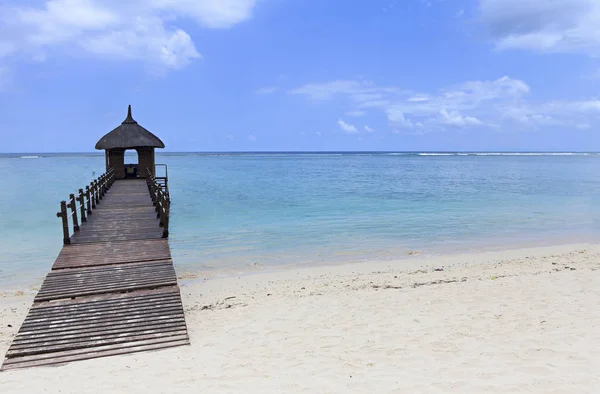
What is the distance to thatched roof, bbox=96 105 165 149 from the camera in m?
23.0

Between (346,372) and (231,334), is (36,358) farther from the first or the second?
(346,372)

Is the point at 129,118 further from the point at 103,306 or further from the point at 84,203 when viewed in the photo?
the point at 103,306

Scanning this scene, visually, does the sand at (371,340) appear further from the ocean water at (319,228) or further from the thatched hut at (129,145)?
the thatched hut at (129,145)

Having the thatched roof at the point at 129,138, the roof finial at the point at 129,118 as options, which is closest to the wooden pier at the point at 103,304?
the thatched roof at the point at 129,138

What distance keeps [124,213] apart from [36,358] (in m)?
8.43

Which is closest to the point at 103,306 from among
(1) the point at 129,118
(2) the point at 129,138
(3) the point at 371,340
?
(3) the point at 371,340

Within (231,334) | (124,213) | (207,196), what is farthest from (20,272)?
(207,196)

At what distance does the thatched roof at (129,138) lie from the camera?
22953 millimetres

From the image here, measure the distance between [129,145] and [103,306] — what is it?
1812 centimetres

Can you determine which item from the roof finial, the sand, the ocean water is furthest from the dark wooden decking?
the roof finial

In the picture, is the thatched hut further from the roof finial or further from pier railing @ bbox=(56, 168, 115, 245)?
pier railing @ bbox=(56, 168, 115, 245)

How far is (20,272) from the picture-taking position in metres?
11.6

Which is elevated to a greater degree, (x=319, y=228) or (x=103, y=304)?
(x=103, y=304)

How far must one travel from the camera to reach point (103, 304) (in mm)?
6758
